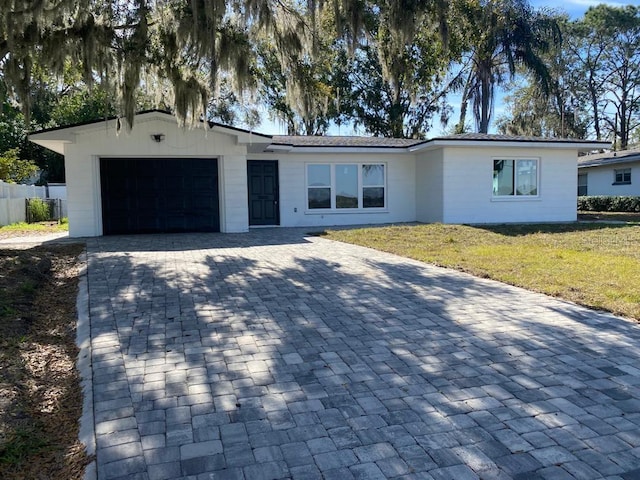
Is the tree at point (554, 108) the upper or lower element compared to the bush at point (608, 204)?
upper

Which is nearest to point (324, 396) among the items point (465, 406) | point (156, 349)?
point (465, 406)

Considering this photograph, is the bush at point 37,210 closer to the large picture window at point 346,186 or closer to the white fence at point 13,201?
the white fence at point 13,201

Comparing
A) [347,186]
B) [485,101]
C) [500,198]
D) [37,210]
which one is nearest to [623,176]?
[485,101]

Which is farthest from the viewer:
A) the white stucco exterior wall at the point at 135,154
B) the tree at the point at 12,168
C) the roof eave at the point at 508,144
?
the tree at the point at 12,168

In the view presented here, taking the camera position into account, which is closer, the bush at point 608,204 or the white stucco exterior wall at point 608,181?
the bush at point 608,204

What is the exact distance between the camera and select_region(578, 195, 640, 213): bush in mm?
21344

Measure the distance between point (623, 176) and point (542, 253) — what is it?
59.9 ft

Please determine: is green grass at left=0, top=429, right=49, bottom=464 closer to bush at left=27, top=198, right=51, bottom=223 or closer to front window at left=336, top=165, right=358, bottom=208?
front window at left=336, top=165, right=358, bottom=208

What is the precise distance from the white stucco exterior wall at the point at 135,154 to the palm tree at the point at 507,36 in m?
16.1

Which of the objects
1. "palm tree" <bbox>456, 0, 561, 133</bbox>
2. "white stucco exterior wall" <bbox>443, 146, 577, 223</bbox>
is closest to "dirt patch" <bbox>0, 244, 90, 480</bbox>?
"white stucco exterior wall" <bbox>443, 146, 577, 223</bbox>

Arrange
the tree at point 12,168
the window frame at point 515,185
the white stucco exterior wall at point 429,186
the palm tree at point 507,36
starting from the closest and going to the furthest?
the white stucco exterior wall at point 429,186 < the window frame at point 515,185 < the tree at point 12,168 < the palm tree at point 507,36

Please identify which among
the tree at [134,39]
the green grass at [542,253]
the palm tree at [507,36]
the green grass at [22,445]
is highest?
the palm tree at [507,36]

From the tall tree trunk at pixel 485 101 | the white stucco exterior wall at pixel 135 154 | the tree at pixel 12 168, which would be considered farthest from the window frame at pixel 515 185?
the tree at pixel 12 168

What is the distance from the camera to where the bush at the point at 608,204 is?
Answer: 70.0ft
